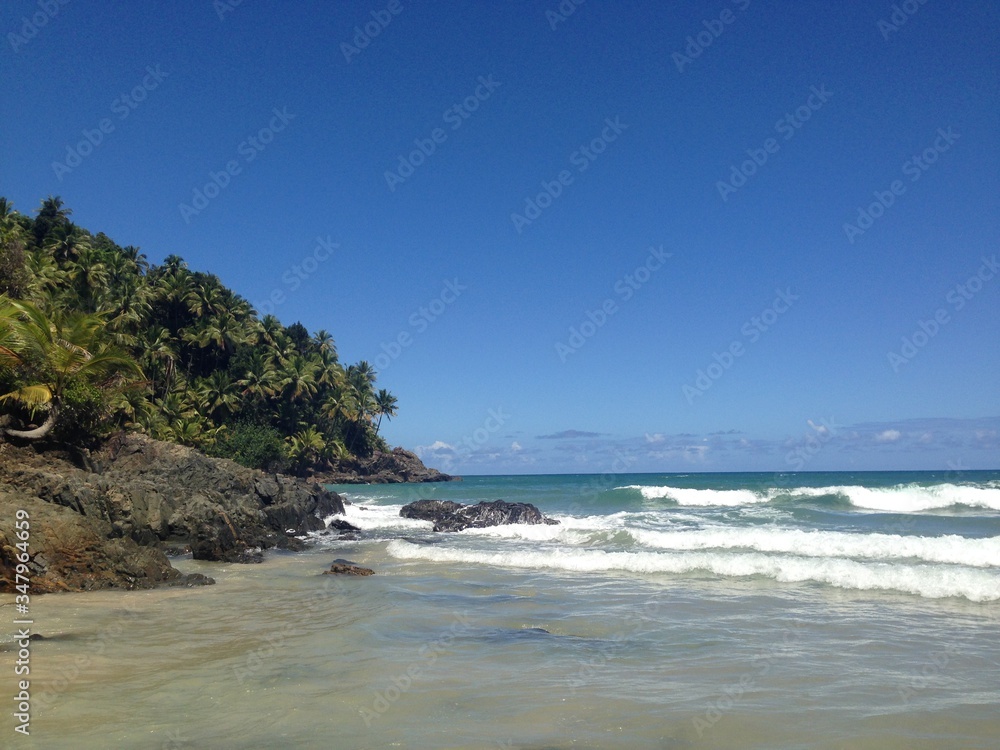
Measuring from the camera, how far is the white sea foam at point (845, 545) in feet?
50.7

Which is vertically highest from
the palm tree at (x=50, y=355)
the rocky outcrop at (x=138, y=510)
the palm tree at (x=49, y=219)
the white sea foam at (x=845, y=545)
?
the palm tree at (x=49, y=219)

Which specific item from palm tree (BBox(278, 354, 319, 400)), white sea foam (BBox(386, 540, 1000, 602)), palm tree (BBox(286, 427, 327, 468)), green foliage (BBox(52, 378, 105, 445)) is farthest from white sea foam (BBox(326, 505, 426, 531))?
palm tree (BBox(286, 427, 327, 468))

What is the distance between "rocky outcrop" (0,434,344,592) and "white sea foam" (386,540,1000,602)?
4.87 meters

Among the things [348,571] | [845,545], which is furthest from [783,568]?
[348,571]

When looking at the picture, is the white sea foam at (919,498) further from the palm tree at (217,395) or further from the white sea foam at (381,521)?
the palm tree at (217,395)

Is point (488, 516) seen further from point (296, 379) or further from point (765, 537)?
point (296, 379)

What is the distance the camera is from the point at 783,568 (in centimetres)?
1302

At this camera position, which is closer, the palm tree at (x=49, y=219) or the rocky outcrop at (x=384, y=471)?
the palm tree at (x=49, y=219)

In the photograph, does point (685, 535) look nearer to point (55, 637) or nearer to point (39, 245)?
point (55, 637)

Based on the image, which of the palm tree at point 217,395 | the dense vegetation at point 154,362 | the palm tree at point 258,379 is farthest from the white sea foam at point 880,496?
the palm tree at point 217,395

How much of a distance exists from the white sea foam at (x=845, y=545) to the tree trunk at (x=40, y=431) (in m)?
17.4

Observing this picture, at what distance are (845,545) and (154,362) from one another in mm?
44385

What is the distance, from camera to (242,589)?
39.2 ft

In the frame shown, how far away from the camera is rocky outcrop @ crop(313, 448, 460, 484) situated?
6794cm
